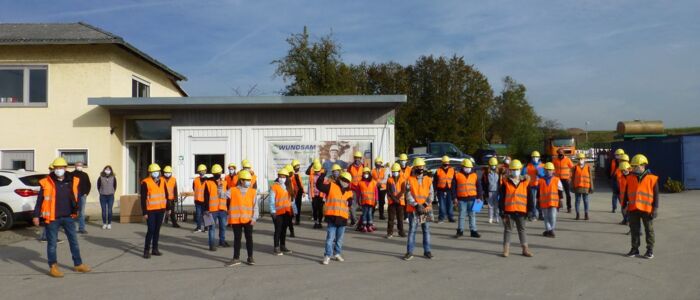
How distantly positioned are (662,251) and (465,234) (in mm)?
3728

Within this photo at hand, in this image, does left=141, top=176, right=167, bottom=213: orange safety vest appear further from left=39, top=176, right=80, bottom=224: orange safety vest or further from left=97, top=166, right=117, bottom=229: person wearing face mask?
left=97, top=166, right=117, bottom=229: person wearing face mask

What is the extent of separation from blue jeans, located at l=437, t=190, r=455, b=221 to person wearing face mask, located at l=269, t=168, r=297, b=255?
4.90m

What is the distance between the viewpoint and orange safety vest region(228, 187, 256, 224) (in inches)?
313

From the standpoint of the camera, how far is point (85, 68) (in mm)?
16375

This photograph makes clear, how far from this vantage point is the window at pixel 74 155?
631 inches

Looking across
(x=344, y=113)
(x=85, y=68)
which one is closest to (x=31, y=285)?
(x=344, y=113)

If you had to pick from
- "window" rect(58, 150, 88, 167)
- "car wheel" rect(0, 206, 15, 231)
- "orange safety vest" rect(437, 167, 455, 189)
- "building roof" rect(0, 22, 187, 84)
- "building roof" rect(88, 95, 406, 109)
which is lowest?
"car wheel" rect(0, 206, 15, 231)

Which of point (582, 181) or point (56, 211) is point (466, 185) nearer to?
point (582, 181)

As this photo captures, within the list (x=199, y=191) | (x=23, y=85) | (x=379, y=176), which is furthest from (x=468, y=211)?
(x=23, y=85)

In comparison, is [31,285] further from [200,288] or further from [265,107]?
[265,107]

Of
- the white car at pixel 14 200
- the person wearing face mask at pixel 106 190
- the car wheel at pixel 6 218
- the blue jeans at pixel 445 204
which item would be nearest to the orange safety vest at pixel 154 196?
the person wearing face mask at pixel 106 190

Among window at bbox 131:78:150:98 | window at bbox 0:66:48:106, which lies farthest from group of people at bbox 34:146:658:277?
window at bbox 131:78:150:98

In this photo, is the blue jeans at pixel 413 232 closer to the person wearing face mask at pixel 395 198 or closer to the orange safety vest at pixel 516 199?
the person wearing face mask at pixel 395 198

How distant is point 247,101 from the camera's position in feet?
48.0
